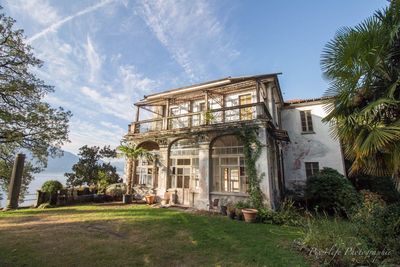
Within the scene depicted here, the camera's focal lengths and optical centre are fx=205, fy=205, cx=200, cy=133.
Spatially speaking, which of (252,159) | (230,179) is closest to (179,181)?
(230,179)

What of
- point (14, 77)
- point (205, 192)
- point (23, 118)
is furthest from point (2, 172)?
point (205, 192)

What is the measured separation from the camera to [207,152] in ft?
38.7

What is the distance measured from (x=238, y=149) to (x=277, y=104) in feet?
21.8

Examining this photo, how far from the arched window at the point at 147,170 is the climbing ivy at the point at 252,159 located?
243 inches

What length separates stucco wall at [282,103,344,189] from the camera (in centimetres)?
1420

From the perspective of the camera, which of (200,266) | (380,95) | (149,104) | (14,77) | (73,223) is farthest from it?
(149,104)

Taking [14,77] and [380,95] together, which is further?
[14,77]

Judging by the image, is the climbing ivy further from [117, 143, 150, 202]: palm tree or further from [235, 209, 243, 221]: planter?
[117, 143, 150, 202]: palm tree

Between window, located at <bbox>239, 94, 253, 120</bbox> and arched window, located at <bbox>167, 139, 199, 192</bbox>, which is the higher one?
window, located at <bbox>239, 94, 253, 120</bbox>

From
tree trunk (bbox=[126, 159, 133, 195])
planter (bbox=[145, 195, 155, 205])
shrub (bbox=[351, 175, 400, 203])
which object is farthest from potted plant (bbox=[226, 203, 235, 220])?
shrub (bbox=[351, 175, 400, 203])

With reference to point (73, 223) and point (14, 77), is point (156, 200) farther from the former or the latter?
point (14, 77)

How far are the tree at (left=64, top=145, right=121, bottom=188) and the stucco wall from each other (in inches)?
626

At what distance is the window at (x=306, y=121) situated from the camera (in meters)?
15.3

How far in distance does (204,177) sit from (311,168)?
27.4ft
